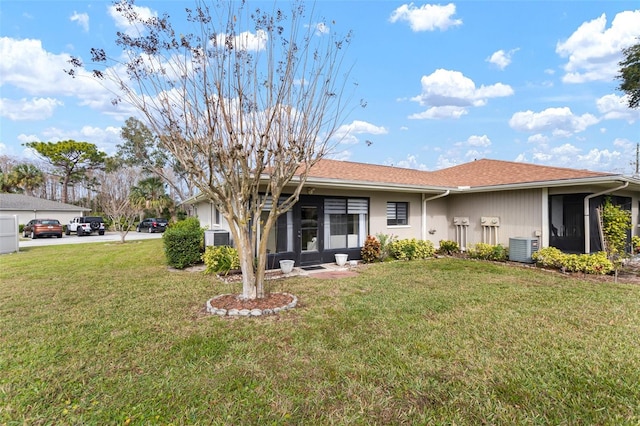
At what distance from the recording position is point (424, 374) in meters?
2.89

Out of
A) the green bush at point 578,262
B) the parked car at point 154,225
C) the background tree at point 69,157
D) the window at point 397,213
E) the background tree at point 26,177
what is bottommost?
the green bush at point 578,262

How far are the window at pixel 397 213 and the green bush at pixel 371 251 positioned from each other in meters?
1.30

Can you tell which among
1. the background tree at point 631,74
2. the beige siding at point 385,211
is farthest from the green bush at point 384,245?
the background tree at point 631,74

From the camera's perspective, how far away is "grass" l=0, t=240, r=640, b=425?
7.86ft

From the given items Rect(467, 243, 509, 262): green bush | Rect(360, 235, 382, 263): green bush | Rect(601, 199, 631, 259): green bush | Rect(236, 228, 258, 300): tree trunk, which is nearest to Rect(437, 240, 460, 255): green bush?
Rect(467, 243, 509, 262): green bush

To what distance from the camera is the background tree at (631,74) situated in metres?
15.4

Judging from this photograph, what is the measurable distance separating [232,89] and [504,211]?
30.4 feet

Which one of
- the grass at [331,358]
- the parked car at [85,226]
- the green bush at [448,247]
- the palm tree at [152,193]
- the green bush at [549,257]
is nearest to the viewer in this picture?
the grass at [331,358]

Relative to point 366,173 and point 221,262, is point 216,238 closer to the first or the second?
point 221,262

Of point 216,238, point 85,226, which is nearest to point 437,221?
point 216,238

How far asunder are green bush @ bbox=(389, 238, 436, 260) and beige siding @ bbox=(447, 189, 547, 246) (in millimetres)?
1763

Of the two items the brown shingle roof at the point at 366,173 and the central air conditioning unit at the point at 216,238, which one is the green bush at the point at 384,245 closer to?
the brown shingle roof at the point at 366,173

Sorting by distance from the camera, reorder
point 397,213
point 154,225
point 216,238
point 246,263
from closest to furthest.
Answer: point 246,263 < point 216,238 < point 397,213 < point 154,225

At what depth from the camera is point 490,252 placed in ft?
31.2
